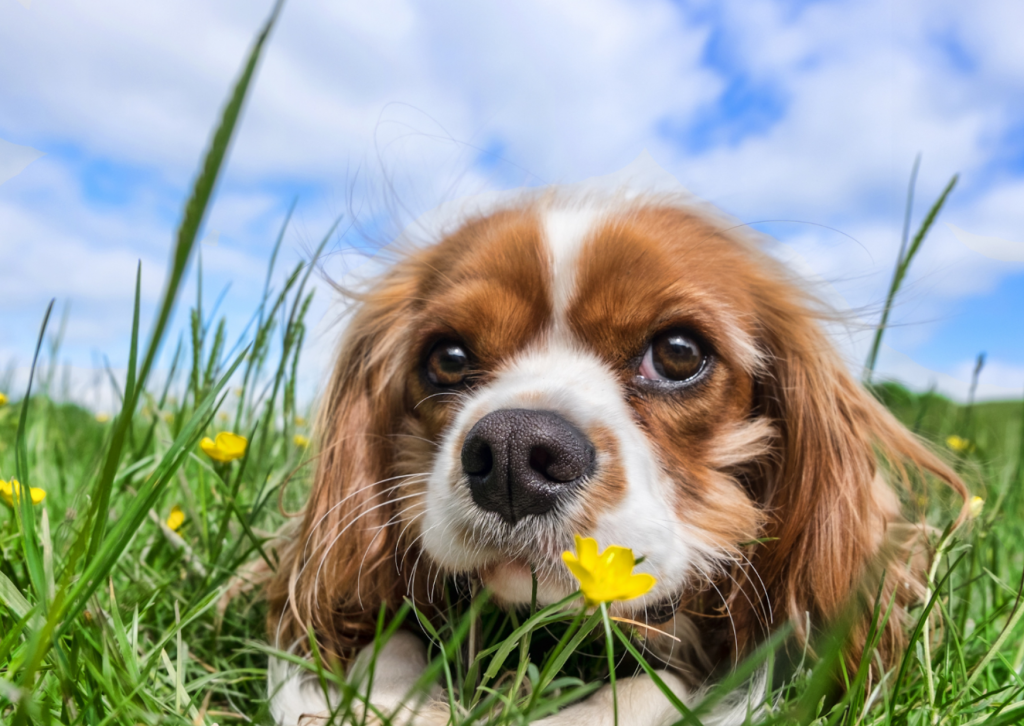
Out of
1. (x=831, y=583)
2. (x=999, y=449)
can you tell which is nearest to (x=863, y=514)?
(x=831, y=583)

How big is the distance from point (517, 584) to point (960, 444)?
2.51 m

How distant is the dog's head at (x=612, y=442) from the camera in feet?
4.56

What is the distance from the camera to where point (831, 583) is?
1.66 meters

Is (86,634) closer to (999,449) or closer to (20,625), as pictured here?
(20,625)

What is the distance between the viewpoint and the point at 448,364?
5.97ft

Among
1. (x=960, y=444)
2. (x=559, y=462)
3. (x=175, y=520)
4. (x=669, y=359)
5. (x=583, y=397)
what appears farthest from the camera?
(x=960, y=444)

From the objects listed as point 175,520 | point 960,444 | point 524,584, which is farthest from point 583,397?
point 960,444

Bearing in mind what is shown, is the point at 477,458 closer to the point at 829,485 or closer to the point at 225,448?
the point at 225,448

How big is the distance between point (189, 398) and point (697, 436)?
4.72 feet

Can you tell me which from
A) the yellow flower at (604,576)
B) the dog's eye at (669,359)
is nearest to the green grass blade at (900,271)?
the dog's eye at (669,359)

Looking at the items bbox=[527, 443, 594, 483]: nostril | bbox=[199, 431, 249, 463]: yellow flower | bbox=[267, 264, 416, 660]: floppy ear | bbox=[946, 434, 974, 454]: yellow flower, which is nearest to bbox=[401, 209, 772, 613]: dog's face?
bbox=[527, 443, 594, 483]: nostril

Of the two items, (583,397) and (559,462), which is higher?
(583,397)

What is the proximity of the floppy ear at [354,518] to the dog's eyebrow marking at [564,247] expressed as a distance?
488 millimetres

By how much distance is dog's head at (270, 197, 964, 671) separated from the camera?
1391 millimetres
